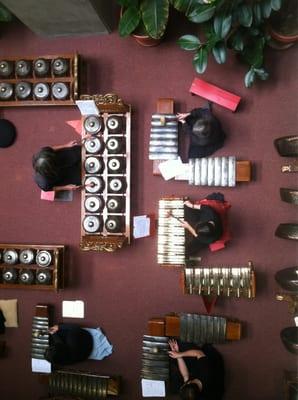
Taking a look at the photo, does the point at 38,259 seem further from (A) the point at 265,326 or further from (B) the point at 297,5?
(B) the point at 297,5

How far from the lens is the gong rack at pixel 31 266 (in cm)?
362

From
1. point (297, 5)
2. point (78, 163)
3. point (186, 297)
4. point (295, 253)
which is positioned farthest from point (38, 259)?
point (297, 5)

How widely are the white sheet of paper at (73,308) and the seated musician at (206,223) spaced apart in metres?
1.19

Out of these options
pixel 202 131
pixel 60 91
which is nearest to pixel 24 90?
pixel 60 91

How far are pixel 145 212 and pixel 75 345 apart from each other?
4.46ft

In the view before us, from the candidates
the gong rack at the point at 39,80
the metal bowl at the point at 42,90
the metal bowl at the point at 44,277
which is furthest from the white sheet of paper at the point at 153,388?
the metal bowl at the point at 42,90

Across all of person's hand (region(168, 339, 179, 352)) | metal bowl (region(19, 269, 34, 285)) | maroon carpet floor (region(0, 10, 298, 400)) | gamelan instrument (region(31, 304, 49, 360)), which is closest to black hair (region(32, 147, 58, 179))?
maroon carpet floor (region(0, 10, 298, 400))

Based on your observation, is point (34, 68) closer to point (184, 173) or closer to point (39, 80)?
point (39, 80)

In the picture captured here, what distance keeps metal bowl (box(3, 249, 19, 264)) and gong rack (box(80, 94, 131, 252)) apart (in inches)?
27.6

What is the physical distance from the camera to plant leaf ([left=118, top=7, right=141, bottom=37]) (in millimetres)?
3100

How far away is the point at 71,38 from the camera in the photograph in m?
3.72

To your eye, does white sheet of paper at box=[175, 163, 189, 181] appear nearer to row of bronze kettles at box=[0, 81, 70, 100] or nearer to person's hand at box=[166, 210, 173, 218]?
person's hand at box=[166, 210, 173, 218]

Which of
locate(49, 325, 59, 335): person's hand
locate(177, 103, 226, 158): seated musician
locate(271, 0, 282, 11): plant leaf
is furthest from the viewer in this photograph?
locate(49, 325, 59, 335): person's hand

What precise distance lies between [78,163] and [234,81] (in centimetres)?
157
